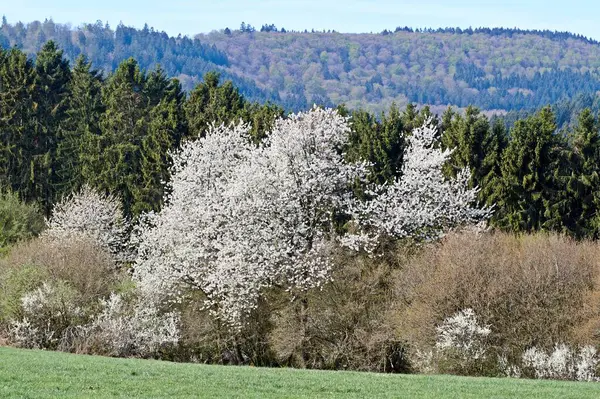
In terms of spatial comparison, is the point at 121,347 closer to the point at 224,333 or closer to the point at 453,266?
the point at 224,333

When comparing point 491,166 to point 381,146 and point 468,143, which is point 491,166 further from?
point 381,146

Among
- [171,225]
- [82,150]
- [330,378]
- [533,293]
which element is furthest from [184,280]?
[82,150]

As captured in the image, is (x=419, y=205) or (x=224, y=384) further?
(x=419, y=205)

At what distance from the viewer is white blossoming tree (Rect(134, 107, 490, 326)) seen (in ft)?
140

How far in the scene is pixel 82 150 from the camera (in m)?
73.2

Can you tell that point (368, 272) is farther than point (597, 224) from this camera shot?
No

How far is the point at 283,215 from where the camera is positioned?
43.1 meters

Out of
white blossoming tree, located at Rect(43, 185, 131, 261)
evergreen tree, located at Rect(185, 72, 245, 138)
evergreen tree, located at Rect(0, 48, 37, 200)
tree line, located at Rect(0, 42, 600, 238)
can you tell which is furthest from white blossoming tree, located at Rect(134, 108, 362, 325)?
evergreen tree, located at Rect(0, 48, 37, 200)

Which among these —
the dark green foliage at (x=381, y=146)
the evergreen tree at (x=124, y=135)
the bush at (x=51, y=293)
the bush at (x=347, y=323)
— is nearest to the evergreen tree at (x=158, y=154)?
the evergreen tree at (x=124, y=135)

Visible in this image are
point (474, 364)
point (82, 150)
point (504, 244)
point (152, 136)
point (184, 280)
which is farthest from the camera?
point (82, 150)

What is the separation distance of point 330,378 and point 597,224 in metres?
28.5

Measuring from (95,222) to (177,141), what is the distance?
9.48m

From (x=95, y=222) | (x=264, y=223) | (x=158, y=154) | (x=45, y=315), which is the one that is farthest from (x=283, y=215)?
(x=158, y=154)

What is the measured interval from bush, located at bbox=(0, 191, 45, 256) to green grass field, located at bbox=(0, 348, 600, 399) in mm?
28395
